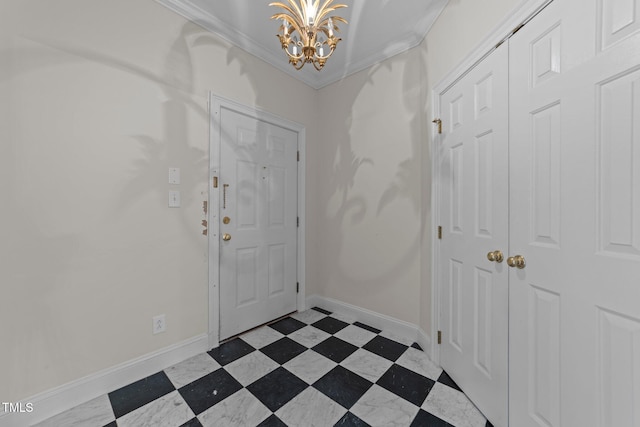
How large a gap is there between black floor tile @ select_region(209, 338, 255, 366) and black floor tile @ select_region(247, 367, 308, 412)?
1.16ft

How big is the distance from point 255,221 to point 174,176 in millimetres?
793

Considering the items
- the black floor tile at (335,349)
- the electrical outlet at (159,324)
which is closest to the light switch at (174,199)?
the electrical outlet at (159,324)

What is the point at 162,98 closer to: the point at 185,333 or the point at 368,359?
the point at 185,333

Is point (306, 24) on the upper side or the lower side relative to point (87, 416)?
upper

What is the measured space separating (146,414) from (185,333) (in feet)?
1.80

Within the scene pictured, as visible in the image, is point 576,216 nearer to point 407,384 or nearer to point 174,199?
point 407,384

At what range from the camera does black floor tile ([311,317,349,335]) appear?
2302mm

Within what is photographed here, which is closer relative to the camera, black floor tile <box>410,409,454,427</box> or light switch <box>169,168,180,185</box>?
black floor tile <box>410,409,454,427</box>

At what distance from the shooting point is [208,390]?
4.99ft

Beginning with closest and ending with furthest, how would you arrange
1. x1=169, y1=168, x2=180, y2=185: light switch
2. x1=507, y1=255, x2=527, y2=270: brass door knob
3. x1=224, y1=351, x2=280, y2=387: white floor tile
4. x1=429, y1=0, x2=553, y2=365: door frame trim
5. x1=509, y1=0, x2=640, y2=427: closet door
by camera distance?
x1=509, y1=0, x2=640, y2=427: closet door
x1=507, y1=255, x2=527, y2=270: brass door knob
x1=429, y1=0, x2=553, y2=365: door frame trim
x1=224, y1=351, x2=280, y2=387: white floor tile
x1=169, y1=168, x2=180, y2=185: light switch

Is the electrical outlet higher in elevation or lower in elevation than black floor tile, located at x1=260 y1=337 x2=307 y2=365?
higher

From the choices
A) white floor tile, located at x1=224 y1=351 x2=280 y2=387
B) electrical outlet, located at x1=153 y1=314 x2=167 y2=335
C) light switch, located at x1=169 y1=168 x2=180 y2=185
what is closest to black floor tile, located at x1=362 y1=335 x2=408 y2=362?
white floor tile, located at x1=224 y1=351 x2=280 y2=387

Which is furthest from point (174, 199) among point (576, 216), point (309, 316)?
point (576, 216)

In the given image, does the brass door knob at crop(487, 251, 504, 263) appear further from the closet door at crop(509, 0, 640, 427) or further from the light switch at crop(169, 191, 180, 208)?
the light switch at crop(169, 191, 180, 208)
